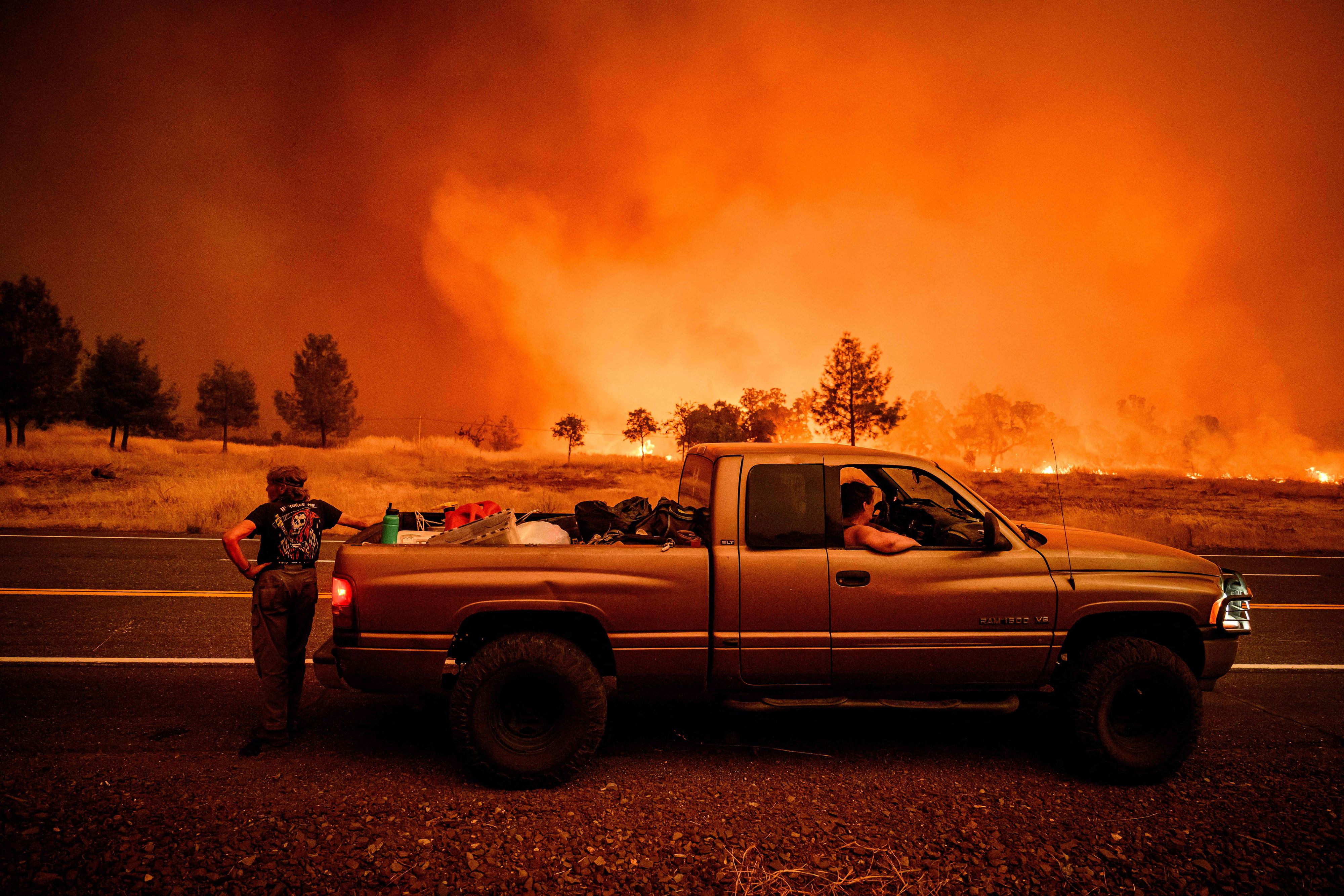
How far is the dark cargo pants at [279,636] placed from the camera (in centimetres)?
416

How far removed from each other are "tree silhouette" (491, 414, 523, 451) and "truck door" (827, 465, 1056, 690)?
172 feet

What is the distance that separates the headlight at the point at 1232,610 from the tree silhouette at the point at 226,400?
188ft

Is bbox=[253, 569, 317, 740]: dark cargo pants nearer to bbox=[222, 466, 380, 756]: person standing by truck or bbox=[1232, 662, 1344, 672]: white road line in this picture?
bbox=[222, 466, 380, 756]: person standing by truck

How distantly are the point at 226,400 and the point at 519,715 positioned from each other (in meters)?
55.9

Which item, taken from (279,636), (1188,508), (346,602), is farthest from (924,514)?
(1188,508)

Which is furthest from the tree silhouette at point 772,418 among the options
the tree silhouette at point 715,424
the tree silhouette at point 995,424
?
the tree silhouette at point 995,424

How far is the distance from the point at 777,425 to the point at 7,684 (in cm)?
5116

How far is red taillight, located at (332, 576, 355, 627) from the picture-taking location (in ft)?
12.2

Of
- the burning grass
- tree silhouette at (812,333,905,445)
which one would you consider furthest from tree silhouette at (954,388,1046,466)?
tree silhouette at (812,333,905,445)

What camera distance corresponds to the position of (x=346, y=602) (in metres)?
3.73

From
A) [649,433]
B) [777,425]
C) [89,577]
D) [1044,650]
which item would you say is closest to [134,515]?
[89,577]

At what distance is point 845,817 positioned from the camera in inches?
139

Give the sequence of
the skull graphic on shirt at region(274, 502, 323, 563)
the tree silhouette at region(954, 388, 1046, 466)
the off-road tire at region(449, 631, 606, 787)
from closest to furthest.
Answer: the off-road tire at region(449, 631, 606, 787) < the skull graphic on shirt at region(274, 502, 323, 563) < the tree silhouette at region(954, 388, 1046, 466)

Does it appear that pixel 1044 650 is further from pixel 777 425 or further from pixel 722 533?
pixel 777 425
